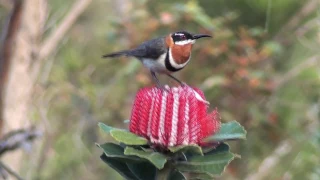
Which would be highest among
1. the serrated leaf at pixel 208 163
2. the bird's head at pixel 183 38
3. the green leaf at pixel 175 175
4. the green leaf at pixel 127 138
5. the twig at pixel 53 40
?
the bird's head at pixel 183 38

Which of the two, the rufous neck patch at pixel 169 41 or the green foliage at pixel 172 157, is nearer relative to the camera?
the green foliage at pixel 172 157

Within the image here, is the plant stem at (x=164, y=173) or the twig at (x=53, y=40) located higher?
the plant stem at (x=164, y=173)

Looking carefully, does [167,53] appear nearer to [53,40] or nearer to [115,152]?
[115,152]

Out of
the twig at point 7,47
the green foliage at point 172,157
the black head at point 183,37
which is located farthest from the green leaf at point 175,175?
the twig at point 7,47

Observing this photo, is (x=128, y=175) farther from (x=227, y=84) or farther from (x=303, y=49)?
(x=303, y=49)

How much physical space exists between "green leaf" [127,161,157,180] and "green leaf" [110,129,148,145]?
5 cm

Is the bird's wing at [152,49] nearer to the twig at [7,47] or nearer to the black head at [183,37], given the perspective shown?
the black head at [183,37]

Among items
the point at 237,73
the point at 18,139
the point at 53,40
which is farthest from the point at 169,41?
the point at 237,73

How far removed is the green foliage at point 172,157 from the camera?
0.95 metres

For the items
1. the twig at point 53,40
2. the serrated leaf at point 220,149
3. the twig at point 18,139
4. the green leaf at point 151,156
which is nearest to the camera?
the green leaf at point 151,156

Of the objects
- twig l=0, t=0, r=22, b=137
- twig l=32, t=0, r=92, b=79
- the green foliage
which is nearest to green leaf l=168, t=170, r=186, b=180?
the green foliage

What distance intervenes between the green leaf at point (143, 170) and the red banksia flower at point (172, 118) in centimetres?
5

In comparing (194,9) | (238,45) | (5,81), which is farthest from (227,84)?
(5,81)

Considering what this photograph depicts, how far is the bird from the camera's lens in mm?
1495
